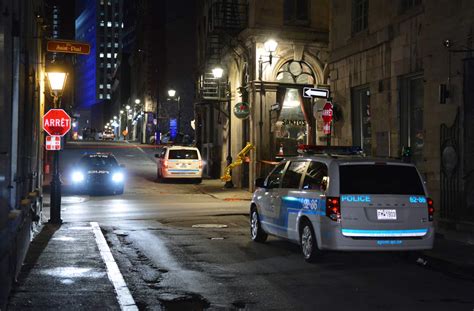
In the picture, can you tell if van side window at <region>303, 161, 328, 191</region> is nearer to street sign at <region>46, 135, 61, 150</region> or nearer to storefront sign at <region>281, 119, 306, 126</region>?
street sign at <region>46, 135, 61, 150</region>

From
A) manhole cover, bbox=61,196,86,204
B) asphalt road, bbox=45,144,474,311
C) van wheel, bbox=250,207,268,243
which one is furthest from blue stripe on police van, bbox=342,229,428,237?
manhole cover, bbox=61,196,86,204

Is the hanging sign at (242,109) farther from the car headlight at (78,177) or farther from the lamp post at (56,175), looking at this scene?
the lamp post at (56,175)

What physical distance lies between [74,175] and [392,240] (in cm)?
1806

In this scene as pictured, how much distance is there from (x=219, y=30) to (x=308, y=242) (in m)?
19.9

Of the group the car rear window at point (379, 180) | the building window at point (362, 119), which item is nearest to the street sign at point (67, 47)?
the car rear window at point (379, 180)

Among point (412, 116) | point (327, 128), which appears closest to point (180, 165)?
point (327, 128)

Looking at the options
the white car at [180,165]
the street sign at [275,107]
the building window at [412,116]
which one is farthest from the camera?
the white car at [180,165]

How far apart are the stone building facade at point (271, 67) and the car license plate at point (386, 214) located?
16.3 m

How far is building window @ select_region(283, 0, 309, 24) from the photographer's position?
29562 millimetres

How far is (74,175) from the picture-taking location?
25.7m

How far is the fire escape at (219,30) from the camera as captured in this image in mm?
28828

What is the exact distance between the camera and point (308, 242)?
10.6 meters

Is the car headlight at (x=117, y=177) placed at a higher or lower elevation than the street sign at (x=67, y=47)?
lower

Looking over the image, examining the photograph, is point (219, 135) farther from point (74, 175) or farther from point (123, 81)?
point (123, 81)
